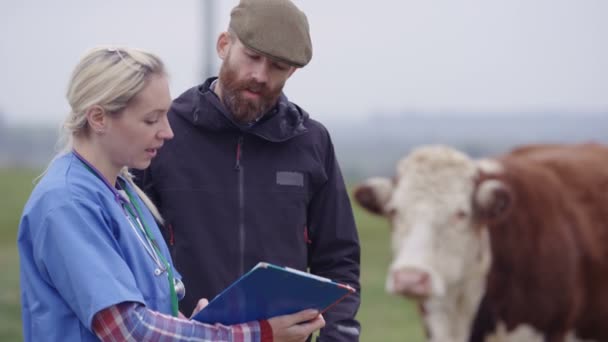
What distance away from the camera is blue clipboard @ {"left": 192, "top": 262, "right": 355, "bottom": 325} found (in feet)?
6.81

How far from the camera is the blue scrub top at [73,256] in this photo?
1956 millimetres

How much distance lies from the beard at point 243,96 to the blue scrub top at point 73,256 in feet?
2.23

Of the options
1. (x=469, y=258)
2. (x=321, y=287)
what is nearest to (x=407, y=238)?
(x=469, y=258)

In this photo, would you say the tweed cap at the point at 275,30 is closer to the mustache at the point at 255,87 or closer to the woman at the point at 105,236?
the mustache at the point at 255,87

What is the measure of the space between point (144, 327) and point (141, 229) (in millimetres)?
283

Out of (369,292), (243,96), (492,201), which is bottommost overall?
(369,292)

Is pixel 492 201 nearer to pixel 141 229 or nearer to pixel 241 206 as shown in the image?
pixel 241 206

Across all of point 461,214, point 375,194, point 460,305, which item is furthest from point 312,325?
point 375,194

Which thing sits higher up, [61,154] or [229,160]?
[61,154]

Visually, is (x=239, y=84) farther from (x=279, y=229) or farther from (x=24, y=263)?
(x=24, y=263)

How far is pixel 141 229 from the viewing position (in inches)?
87.2

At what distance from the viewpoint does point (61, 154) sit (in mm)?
2156

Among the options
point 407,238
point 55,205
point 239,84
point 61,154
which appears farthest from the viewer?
point 407,238

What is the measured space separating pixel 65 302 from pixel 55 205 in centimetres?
20
